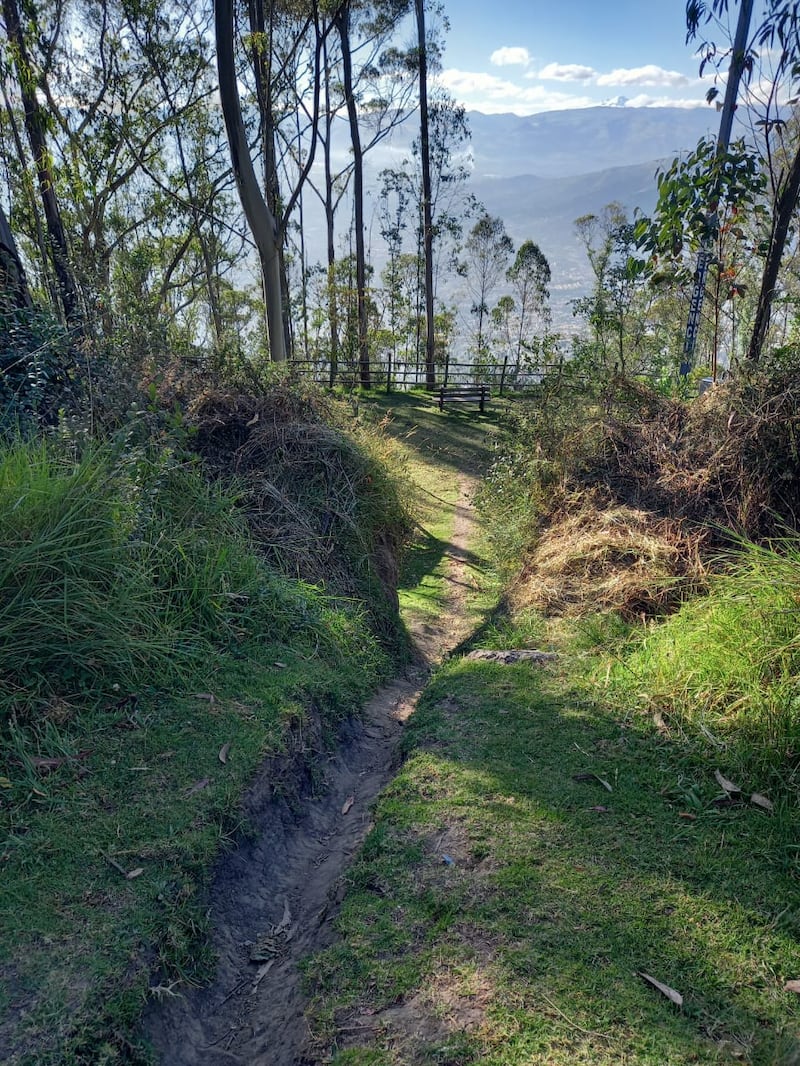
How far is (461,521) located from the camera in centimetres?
1142

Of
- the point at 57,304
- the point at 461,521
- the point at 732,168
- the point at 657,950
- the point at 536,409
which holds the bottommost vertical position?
the point at 461,521

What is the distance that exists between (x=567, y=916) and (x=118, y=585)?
113 inches

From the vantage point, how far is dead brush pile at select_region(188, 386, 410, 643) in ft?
20.8

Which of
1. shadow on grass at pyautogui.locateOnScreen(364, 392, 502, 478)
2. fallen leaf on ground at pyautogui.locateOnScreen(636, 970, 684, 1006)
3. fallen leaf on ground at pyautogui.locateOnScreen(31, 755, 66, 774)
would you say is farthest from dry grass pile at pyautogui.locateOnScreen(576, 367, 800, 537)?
shadow on grass at pyautogui.locateOnScreen(364, 392, 502, 478)

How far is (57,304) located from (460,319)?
39673mm

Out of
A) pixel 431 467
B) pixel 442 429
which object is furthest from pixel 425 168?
pixel 431 467

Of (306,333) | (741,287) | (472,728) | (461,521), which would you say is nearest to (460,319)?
(306,333)

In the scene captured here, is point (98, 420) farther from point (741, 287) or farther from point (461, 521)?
point (461, 521)

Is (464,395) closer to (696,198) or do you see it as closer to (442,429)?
(442,429)

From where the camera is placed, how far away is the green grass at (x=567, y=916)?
7.09ft

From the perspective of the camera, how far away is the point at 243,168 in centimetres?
953

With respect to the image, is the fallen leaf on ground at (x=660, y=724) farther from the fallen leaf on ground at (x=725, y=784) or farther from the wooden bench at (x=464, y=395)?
the wooden bench at (x=464, y=395)

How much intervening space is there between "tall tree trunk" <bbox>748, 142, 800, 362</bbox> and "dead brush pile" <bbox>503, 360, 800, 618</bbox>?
63 centimetres

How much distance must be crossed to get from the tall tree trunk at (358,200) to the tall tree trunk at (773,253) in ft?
54.1
